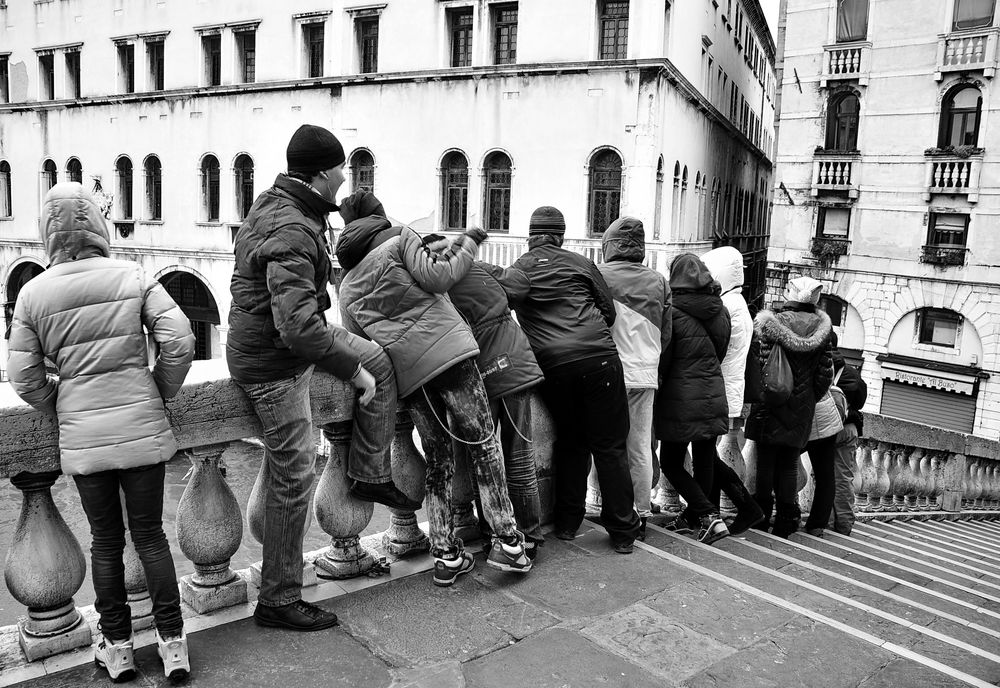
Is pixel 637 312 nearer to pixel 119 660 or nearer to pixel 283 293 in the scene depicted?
pixel 283 293

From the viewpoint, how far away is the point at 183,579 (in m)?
3.56

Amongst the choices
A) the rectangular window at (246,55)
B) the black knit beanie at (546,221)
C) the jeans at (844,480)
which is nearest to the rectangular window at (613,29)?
the rectangular window at (246,55)

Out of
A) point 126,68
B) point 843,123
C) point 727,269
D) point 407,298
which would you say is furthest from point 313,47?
point 407,298

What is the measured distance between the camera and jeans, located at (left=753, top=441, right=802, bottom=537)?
229 inches

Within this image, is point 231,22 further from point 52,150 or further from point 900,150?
point 900,150

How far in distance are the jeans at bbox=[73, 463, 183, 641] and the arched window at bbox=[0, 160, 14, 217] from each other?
34.6m

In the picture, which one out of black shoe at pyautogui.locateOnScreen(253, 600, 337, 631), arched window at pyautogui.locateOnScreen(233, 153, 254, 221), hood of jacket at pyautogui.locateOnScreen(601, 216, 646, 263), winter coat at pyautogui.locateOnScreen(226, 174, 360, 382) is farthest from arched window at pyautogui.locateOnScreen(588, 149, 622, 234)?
black shoe at pyautogui.locateOnScreen(253, 600, 337, 631)

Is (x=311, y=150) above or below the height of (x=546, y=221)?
above

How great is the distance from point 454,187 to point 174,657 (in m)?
22.4

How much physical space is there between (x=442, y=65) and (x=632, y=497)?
21.4m

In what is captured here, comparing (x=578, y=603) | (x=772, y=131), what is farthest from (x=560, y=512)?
(x=772, y=131)

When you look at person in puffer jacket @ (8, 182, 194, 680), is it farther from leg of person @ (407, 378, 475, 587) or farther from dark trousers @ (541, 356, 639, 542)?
dark trousers @ (541, 356, 639, 542)

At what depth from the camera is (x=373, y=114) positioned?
25.0 m

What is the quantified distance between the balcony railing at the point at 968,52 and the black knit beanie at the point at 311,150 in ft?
81.8
